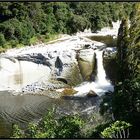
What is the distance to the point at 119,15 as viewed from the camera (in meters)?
55.0

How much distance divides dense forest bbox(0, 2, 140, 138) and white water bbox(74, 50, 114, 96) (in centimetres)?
277

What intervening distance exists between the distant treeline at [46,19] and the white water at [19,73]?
154 inches

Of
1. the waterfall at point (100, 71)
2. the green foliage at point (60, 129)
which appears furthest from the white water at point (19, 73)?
the green foliage at point (60, 129)

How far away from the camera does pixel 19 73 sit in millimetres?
35500

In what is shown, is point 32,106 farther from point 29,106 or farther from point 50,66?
point 50,66

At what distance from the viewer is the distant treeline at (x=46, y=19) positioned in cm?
4019

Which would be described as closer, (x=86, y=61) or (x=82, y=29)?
(x=86, y=61)

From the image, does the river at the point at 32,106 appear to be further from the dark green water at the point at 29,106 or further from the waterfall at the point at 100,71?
the waterfall at the point at 100,71

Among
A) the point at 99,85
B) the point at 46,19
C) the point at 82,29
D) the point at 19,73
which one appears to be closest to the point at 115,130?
the point at 99,85

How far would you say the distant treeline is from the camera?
132 ft

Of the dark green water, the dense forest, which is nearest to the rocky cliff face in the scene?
the dark green water

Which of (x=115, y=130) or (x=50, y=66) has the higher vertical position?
(x=115, y=130)

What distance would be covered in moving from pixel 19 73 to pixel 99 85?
5921mm

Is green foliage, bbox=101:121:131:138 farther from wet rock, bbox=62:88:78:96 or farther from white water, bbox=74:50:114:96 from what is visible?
wet rock, bbox=62:88:78:96
